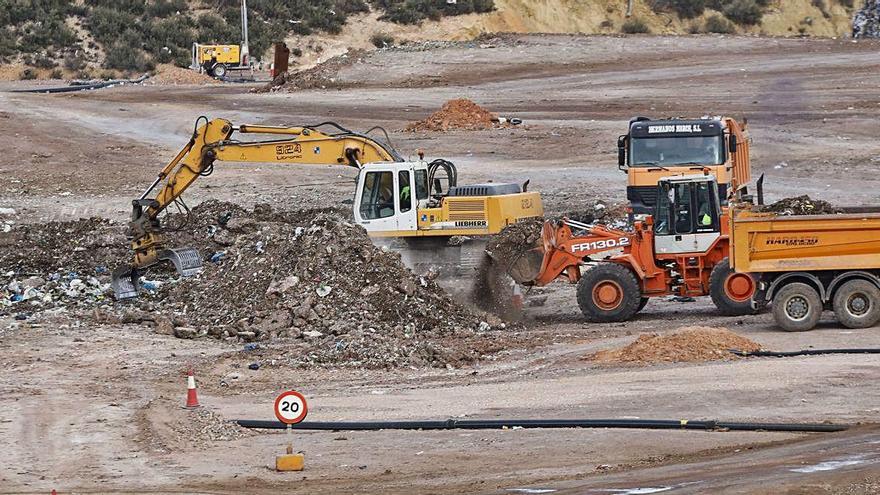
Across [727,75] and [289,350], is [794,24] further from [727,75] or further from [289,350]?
[289,350]

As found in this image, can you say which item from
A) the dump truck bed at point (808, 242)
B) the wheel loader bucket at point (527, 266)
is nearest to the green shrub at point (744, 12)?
the wheel loader bucket at point (527, 266)

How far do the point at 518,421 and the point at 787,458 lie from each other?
2886mm

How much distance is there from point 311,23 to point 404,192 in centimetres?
4403

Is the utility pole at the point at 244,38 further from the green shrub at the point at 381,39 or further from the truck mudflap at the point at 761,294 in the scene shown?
the truck mudflap at the point at 761,294

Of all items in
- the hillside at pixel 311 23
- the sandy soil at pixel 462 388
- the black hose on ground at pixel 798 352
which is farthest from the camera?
the hillside at pixel 311 23

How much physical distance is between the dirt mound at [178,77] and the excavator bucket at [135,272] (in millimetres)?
32385

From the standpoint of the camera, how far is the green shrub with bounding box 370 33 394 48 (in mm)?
65012


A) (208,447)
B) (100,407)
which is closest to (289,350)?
(100,407)

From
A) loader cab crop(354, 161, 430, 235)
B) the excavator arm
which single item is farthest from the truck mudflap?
the excavator arm

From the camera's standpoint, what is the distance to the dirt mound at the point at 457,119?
40.3m

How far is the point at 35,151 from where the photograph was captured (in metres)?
38.5

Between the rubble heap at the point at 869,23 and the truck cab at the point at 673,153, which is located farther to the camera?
the rubble heap at the point at 869,23

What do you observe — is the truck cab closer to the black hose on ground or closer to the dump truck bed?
the dump truck bed

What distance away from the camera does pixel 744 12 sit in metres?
69.8
